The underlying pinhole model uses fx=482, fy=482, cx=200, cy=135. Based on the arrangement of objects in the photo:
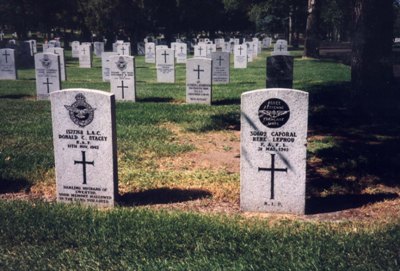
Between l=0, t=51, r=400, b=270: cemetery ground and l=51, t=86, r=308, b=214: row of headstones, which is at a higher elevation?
l=51, t=86, r=308, b=214: row of headstones

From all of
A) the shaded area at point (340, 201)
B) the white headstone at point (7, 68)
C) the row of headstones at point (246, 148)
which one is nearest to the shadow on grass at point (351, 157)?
the shaded area at point (340, 201)

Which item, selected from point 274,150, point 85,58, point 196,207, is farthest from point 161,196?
point 85,58

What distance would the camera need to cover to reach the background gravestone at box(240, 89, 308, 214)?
19.2 feet

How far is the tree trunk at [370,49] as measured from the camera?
11703 millimetres

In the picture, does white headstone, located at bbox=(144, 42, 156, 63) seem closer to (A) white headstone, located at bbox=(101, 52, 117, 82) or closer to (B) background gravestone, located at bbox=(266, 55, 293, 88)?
(A) white headstone, located at bbox=(101, 52, 117, 82)

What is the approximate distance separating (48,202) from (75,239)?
140 cm

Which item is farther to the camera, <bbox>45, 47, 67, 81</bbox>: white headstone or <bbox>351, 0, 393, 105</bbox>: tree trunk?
<bbox>45, 47, 67, 81</bbox>: white headstone

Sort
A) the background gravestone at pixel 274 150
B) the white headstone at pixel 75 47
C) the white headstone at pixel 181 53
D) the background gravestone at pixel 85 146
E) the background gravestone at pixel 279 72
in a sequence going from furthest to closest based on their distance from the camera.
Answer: the white headstone at pixel 75 47 → the white headstone at pixel 181 53 → the background gravestone at pixel 279 72 → the background gravestone at pixel 85 146 → the background gravestone at pixel 274 150

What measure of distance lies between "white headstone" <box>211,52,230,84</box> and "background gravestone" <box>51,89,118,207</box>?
1322cm

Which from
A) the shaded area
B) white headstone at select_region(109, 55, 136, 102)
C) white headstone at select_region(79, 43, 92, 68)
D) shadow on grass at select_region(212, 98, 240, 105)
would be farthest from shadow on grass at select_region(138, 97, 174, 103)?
white headstone at select_region(79, 43, 92, 68)

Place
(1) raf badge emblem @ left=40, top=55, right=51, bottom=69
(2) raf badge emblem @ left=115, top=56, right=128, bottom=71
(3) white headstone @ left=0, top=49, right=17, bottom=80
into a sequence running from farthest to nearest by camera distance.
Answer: (3) white headstone @ left=0, top=49, right=17, bottom=80 < (1) raf badge emblem @ left=40, top=55, right=51, bottom=69 < (2) raf badge emblem @ left=115, top=56, right=128, bottom=71

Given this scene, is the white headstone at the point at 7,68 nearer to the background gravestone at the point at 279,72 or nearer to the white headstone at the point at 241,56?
the white headstone at the point at 241,56

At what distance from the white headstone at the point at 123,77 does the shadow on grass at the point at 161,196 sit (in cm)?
803

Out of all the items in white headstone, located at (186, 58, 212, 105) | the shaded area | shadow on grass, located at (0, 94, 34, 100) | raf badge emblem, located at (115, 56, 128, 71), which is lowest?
the shaded area
